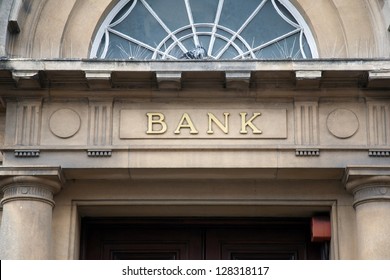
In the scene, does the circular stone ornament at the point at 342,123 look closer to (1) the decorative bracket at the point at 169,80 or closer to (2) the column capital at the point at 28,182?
(1) the decorative bracket at the point at 169,80

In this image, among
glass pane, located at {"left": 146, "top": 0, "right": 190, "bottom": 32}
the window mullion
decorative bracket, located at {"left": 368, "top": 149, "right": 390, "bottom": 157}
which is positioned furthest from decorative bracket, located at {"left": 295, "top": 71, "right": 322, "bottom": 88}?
glass pane, located at {"left": 146, "top": 0, "right": 190, "bottom": 32}

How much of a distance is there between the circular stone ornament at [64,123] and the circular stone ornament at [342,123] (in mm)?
3757

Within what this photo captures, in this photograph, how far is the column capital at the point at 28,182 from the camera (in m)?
15.2

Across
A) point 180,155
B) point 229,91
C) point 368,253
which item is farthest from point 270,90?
point 368,253

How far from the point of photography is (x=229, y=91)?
15758 millimetres

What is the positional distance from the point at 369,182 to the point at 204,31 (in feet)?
12.6

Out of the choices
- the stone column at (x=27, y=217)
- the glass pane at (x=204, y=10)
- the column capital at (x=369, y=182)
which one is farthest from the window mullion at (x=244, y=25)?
the stone column at (x=27, y=217)

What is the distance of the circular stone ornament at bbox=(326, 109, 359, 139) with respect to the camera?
1565 centimetres

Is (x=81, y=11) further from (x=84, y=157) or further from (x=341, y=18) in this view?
(x=341, y=18)

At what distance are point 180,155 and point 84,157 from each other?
1.41 meters

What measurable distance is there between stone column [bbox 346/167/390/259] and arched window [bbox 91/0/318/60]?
2.51 metres

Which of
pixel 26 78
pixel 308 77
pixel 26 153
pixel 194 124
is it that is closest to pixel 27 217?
pixel 26 153

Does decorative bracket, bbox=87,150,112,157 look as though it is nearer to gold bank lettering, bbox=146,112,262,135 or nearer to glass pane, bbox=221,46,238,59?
gold bank lettering, bbox=146,112,262,135

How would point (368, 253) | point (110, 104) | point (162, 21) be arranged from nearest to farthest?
point (368, 253) → point (110, 104) → point (162, 21)
